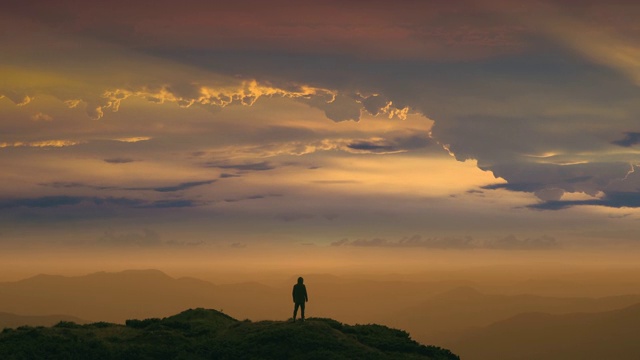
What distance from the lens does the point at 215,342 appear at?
60.7 meters

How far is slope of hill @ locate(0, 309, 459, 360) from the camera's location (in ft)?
185

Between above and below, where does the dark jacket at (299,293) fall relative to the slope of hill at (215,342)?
above

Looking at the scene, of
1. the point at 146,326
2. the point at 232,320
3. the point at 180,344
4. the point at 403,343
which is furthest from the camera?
the point at 232,320

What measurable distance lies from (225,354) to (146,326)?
Result: 46.3 ft

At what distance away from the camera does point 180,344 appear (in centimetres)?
5991

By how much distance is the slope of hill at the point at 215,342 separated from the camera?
5650cm

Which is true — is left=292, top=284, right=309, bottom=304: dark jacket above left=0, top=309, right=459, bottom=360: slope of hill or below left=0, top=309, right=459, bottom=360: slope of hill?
above

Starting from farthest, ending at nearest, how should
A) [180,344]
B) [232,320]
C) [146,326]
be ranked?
1. [232,320]
2. [146,326]
3. [180,344]

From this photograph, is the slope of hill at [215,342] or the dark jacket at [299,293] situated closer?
the slope of hill at [215,342]

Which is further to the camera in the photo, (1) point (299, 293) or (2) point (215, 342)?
(2) point (215, 342)

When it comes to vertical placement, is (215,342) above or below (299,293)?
below

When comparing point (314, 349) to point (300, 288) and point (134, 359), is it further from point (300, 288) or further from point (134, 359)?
point (134, 359)

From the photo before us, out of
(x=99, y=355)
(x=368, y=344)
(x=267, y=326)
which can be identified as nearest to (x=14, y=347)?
(x=99, y=355)

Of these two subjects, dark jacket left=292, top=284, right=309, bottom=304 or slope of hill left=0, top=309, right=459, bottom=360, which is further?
dark jacket left=292, top=284, right=309, bottom=304
